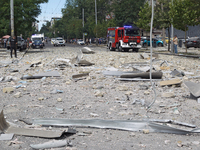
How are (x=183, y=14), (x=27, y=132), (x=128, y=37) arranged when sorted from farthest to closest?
(x=128, y=37) → (x=183, y=14) → (x=27, y=132)

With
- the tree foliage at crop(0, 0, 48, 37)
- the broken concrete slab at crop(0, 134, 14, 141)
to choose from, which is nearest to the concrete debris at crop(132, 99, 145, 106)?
the broken concrete slab at crop(0, 134, 14, 141)

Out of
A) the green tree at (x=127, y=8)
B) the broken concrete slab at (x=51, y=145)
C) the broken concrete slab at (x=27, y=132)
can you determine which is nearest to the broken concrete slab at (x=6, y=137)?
the broken concrete slab at (x=27, y=132)

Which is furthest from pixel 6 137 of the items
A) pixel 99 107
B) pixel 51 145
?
pixel 99 107

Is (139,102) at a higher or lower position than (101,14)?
lower

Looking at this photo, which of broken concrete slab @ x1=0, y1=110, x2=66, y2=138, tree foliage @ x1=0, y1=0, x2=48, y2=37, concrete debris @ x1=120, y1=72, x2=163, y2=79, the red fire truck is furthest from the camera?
tree foliage @ x1=0, y1=0, x2=48, y2=37

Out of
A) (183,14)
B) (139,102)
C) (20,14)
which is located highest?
(20,14)

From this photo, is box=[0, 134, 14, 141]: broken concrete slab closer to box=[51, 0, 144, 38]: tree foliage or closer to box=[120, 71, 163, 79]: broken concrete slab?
box=[120, 71, 163, 79]: broken concrete slab

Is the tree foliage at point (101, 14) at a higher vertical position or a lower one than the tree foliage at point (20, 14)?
higher

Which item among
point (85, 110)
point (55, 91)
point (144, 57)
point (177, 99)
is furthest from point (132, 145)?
point (144, 57)

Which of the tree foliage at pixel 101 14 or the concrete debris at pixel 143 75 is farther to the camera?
the tree foliage at pixel 101 14

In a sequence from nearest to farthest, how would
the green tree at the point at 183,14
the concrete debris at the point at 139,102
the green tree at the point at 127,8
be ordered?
the concrete debris at the point at 139,102 → the green tree at the point at 183,14 → the green tree at the point at 127,8

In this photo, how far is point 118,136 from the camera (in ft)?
16.2

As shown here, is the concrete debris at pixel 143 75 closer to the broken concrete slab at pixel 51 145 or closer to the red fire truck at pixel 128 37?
the broken concrete slab at pixel 51 145

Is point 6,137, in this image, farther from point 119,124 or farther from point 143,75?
point 143,75
